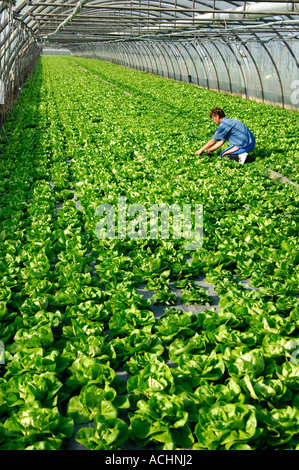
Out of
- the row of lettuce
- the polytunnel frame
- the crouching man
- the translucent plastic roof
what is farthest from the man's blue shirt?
the translucent plastic roof

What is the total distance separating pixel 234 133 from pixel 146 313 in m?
6.90

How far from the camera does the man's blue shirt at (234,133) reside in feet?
32.0

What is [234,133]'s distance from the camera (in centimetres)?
991

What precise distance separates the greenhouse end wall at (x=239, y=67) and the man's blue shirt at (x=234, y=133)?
28.6ft

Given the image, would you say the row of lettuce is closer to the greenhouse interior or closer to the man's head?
the greenhouse interior

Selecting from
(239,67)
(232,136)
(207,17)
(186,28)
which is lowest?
(232,136)

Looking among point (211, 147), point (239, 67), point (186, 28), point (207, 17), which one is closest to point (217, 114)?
point (211, 147)

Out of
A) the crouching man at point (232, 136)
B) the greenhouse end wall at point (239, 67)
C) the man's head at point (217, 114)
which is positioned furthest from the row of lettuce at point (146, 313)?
the greenhouse end wall at point (239, 67)

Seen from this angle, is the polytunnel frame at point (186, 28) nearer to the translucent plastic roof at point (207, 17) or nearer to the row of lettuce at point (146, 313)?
Result: the translucent plastic roof at point (207, 17)

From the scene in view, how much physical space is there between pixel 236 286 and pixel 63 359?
2.30 m

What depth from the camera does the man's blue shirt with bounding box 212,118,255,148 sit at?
9.74 m

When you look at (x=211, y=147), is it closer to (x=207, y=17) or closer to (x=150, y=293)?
(x=150, y=293)

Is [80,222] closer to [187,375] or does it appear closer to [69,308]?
[69,308]

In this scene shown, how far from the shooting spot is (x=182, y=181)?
334 inches
